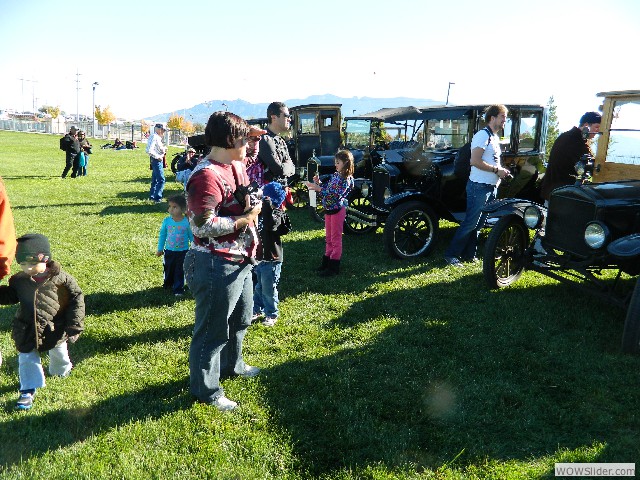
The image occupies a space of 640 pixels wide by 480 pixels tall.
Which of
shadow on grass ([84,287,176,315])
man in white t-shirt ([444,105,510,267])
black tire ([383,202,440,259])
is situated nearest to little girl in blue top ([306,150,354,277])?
black tire ([383,202,440,259])

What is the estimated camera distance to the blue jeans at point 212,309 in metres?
2.55

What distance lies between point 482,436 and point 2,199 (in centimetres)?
278

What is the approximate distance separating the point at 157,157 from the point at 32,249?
763 cm

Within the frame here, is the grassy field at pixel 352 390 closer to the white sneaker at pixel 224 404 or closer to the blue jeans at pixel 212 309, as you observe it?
the white sneaker at pixel 224 404

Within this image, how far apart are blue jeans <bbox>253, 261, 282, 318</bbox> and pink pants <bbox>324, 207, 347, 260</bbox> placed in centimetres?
138

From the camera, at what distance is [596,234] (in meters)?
3.95

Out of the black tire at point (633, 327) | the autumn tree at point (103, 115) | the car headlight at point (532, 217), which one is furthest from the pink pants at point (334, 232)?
the autumn tree at point (103, 115)

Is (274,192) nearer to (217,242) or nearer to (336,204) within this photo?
(217,242)

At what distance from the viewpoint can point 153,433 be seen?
2609 millimetres

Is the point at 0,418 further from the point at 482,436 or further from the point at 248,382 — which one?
the point at 482,436

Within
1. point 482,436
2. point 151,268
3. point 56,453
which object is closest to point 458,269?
point 482,436

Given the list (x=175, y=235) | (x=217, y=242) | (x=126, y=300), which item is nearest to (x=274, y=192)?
(x=217, y=242)

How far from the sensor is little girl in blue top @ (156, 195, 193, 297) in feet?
14.8

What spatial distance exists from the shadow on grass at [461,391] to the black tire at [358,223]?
10.3 ft
